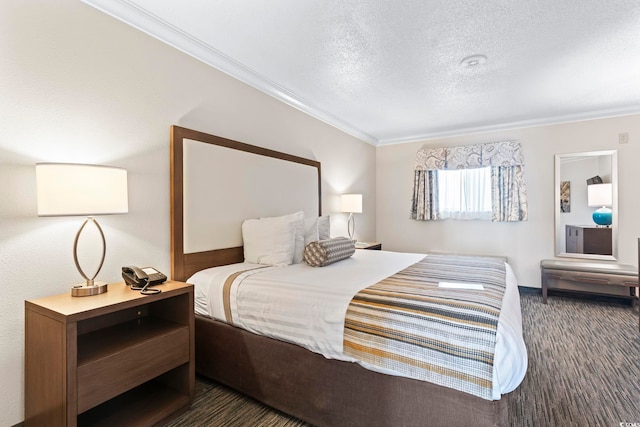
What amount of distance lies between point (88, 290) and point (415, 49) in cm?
276

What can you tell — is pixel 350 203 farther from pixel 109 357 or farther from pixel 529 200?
pixel 109 357

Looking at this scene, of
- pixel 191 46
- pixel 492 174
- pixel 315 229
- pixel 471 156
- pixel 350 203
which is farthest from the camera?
pixel 471 156

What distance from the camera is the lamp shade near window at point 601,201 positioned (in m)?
4.05

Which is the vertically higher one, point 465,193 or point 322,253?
point 465,193

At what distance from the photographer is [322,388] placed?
65.3 inches

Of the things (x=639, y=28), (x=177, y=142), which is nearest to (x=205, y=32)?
(x=177, y=142)

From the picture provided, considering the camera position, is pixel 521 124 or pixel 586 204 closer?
pixel 586 204

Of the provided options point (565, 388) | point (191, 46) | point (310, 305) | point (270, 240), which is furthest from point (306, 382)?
point (191, 46)

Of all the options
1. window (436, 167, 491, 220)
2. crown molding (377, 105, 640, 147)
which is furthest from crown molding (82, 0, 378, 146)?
window (436, 167, 491, 220)

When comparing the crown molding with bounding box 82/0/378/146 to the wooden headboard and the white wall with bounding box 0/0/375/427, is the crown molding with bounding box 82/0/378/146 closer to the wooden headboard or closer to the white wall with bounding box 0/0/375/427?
the white wall with bounding box 0/0/375/427

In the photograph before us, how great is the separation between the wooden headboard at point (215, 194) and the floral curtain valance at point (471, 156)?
108 inches

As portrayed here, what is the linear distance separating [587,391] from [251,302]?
226cm

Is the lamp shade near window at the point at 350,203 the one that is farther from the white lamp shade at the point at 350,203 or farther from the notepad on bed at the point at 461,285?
the notepad on bed at the point at 461,285

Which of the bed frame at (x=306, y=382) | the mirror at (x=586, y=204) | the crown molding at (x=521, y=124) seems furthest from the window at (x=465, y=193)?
the bed frame at (x=306, y=382)
